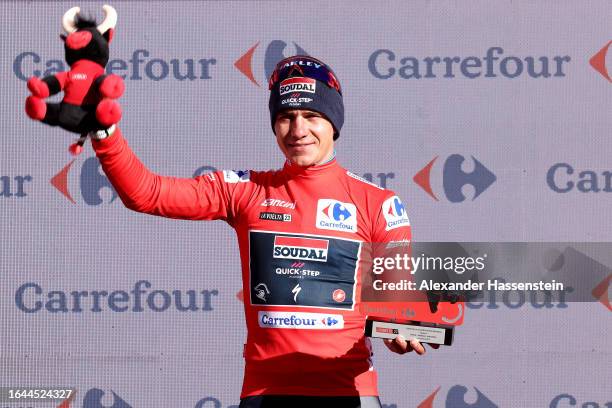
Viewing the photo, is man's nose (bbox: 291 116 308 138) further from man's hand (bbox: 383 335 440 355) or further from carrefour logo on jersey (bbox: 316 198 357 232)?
man's hand (bbox: 383 335 440 355)

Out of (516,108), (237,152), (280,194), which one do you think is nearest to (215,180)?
(280,194)

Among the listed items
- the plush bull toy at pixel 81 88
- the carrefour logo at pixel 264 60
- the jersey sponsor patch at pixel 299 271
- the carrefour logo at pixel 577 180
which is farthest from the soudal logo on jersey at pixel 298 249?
the carrefour logo at pixel 577 180

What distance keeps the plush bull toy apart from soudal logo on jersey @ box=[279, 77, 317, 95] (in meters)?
0.71

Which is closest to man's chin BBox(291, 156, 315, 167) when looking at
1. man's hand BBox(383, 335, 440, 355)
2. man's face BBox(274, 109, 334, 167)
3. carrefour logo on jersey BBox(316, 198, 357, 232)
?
man's face BBox(274, 109, 334, 167)

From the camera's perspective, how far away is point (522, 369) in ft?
15.9

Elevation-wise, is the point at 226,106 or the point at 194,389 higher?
the point at 226,106

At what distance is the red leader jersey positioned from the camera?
2869mm

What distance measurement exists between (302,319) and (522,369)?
2.26m

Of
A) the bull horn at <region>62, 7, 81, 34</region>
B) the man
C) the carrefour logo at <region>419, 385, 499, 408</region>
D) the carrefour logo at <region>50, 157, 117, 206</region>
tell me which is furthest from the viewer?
the carrefour logo at <region>50, 157, 117, 206</region>

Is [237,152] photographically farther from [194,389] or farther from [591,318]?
[591,318]

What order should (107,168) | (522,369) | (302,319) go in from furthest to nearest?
(522,369) → (302,319) → (107,168)

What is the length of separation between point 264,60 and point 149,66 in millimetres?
565

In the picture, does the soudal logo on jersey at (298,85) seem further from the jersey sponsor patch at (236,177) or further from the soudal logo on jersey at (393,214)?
the soudal logo on jersey at (393,214)

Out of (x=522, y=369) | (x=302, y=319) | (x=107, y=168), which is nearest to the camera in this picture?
(x=107, y=168)
